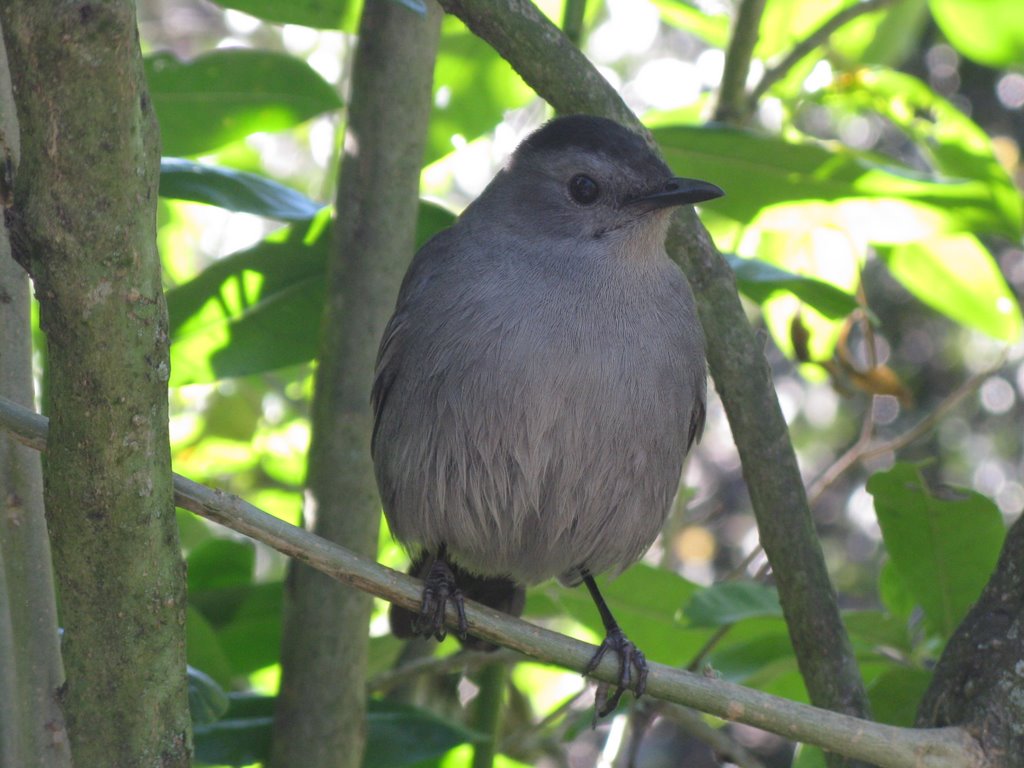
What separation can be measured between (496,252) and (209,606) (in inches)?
50.1

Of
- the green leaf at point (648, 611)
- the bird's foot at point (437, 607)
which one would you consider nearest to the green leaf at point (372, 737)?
the bird's foot at point (437, 607)

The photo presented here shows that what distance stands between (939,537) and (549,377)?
1014 millimetres

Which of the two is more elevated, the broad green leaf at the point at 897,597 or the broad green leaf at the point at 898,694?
the broad green leaf at the point at 897,597

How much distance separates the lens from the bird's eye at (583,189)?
11.1 ft

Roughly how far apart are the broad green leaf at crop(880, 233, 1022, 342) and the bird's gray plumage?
3.04 feet

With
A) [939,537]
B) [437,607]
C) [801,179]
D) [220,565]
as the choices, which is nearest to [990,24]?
[801,179]

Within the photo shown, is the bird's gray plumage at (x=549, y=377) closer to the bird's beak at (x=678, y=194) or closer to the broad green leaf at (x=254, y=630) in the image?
the bird's beak at (x=678, y=194)

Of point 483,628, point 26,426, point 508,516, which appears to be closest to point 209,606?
point 508,516

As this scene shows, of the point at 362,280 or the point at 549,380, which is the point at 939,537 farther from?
the point at 362,280

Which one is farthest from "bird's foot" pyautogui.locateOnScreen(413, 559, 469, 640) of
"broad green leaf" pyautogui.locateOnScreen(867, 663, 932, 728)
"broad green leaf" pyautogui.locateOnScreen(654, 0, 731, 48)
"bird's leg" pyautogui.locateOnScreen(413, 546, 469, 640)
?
"broad green leaf" pyautogui.locateOnScreen(654, 0, 731, 48)

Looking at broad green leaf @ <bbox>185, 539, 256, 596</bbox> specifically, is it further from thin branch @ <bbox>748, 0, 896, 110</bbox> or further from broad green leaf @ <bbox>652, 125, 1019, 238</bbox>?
thin branch @ <bbox>748, 0, 896, 110</bbox>

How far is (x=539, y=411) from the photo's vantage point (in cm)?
298

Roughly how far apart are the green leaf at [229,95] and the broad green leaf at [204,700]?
5.20ft

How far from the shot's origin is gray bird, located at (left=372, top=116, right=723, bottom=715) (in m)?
3.01
